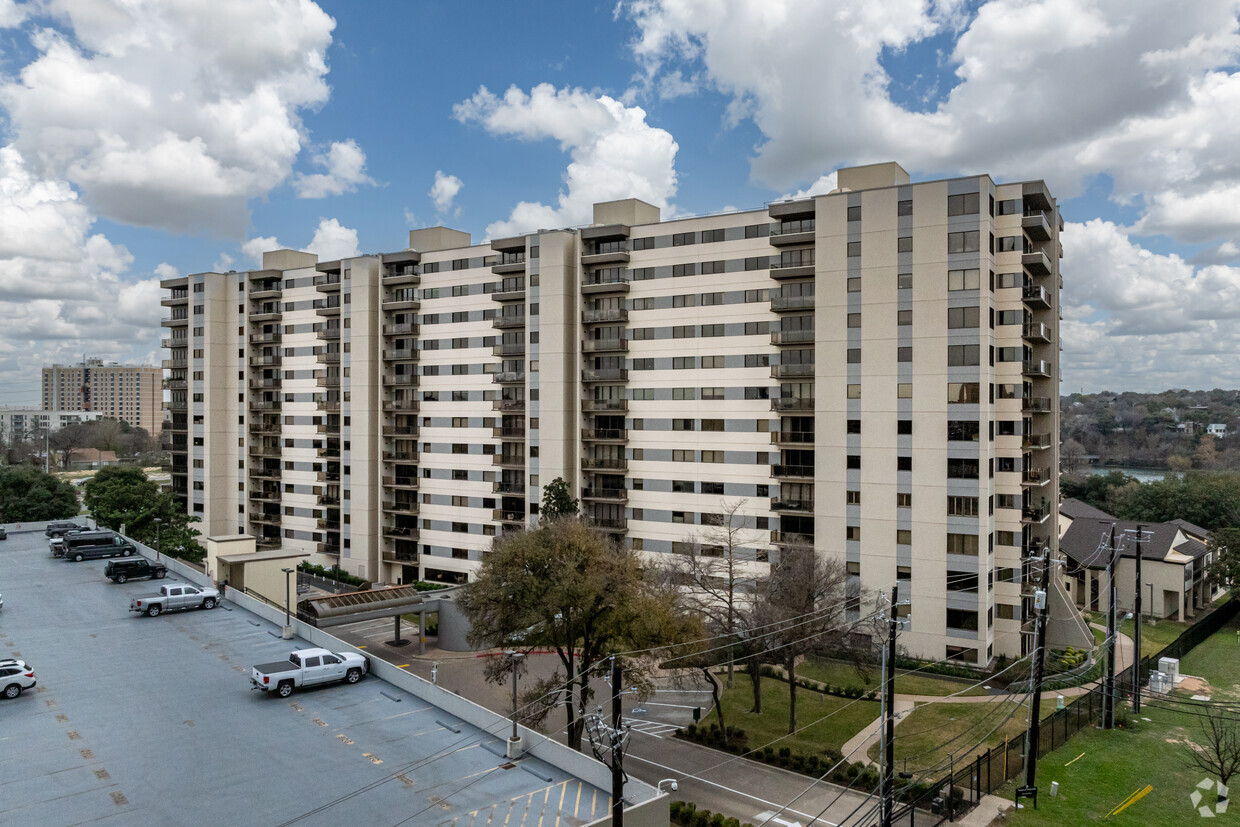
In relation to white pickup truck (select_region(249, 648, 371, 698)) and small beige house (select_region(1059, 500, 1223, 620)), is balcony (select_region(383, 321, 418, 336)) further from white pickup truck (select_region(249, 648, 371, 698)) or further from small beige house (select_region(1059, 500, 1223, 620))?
small beige house (select_region(1059, 500, 1223, 620))

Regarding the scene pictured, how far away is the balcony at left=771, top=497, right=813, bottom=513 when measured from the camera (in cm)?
5706

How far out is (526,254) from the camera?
68688 mm

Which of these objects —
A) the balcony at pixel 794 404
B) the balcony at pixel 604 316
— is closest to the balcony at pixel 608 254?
the balcony at pixel 604 316

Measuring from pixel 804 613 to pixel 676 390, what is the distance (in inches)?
1003

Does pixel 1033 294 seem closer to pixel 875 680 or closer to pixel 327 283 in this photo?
pixel 875 680

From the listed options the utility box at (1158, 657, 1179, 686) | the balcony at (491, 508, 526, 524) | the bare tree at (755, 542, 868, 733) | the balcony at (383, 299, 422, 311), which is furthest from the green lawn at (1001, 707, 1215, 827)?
the balcony at (383, 299, 422, 311)

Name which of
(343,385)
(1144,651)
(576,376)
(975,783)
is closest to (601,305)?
(576,376)

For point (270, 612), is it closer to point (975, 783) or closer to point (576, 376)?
point (576, 376)

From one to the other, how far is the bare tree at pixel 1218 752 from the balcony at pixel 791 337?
32713 mm

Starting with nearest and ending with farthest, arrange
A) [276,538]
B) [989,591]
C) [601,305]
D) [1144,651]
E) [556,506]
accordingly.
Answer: [989,591]
[1144,651]
[556,506]
[601,305]
[276,538]

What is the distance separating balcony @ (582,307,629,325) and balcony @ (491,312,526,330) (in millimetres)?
6513

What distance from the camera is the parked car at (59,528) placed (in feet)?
240

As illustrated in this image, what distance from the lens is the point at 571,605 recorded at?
34625 mm

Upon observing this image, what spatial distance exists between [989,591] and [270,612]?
154 ft
